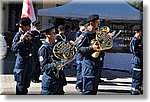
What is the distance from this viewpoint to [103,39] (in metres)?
4.55

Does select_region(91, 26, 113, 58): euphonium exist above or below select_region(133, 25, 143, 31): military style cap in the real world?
below

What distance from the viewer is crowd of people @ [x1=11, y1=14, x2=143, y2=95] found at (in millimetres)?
4426

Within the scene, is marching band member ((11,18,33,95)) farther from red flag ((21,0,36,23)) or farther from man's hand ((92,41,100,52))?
man's hand ((92,41,100,52))

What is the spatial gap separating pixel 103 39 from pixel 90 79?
601 millimetres

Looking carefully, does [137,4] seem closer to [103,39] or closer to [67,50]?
[103,39]

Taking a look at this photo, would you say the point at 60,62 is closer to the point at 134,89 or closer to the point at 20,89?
the point at 20,89

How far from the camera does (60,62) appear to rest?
14.7 ft

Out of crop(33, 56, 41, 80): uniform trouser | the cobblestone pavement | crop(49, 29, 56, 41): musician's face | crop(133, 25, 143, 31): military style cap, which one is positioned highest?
crop(133, 25, 143, 31): military style cap

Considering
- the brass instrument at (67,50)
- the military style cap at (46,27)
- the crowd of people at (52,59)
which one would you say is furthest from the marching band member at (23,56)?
the brass instrument at (67,50)

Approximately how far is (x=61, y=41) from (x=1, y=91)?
109cm

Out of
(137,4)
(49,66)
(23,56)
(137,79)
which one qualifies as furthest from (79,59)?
(137,4)

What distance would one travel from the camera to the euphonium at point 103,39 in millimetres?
4527

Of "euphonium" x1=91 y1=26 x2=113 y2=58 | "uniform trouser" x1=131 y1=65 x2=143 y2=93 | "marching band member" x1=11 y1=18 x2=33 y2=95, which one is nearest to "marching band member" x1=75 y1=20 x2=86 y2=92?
"euphonium" x1=91 y1=26 x2=113 y2=58

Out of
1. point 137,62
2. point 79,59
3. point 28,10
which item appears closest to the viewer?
point 28,10
